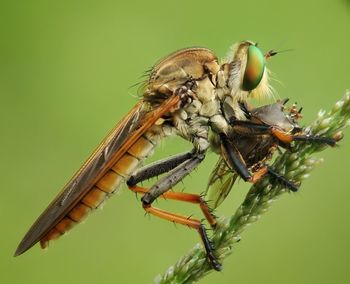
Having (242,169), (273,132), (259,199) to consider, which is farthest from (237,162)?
(259,199)

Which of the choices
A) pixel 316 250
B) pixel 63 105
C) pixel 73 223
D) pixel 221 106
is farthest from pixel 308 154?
pixel 63 105

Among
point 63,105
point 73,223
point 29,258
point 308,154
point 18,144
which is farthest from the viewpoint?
point 63,105

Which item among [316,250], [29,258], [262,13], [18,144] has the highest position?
[18,144]

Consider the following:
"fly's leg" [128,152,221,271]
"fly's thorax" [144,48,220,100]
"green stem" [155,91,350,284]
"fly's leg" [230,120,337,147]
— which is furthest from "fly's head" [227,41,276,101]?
"green stem" [155,91,350,284]

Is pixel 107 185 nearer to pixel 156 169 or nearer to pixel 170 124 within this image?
pixel 156 169

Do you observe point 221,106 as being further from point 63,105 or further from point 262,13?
point 262,13
